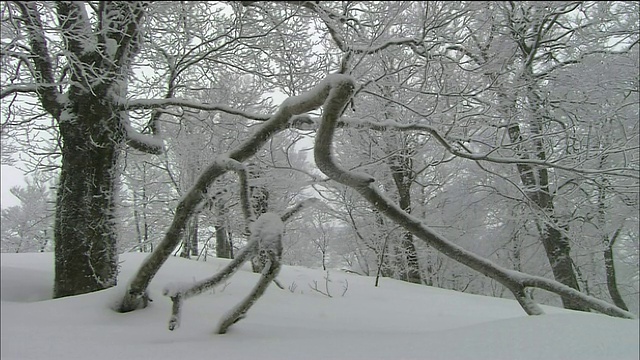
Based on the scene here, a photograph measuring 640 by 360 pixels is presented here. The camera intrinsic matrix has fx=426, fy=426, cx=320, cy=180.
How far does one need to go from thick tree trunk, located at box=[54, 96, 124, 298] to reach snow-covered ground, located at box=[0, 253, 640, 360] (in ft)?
1.35

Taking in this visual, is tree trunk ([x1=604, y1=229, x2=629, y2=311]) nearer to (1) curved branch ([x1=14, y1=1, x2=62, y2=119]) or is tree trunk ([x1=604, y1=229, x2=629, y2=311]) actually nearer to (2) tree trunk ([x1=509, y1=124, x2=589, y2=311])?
(2) tree trunk ([x1=509, y1=124, x2=589, y2=311])

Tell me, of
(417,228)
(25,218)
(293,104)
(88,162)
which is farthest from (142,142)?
(25,218)

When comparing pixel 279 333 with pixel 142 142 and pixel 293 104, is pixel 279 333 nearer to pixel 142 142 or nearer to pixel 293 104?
pixel 293 104

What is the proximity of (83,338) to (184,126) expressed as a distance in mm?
4284

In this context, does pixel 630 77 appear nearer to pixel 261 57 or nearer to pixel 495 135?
pixel 495 135

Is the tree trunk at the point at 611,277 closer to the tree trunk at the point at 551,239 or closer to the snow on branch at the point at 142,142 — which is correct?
the tree trunk at the point at 551,239

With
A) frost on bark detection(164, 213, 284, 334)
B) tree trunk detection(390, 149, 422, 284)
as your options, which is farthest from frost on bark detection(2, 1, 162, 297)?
tree trunk detection(390, 149, 422, 284)

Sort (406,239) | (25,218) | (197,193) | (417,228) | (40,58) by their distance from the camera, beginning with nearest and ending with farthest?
(197,193) → (417,228) → (40,58) → (406,239) → (25,218)

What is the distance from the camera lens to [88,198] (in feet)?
14.5

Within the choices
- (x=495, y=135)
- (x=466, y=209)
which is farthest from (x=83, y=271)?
(x=466, y=209)

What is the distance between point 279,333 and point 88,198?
2763 millimetres

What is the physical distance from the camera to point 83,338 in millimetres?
2551

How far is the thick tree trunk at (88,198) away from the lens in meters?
4.25

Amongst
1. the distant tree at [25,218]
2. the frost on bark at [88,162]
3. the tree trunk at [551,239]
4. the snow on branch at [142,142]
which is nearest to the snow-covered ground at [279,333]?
the frost on bark at [88,162]
